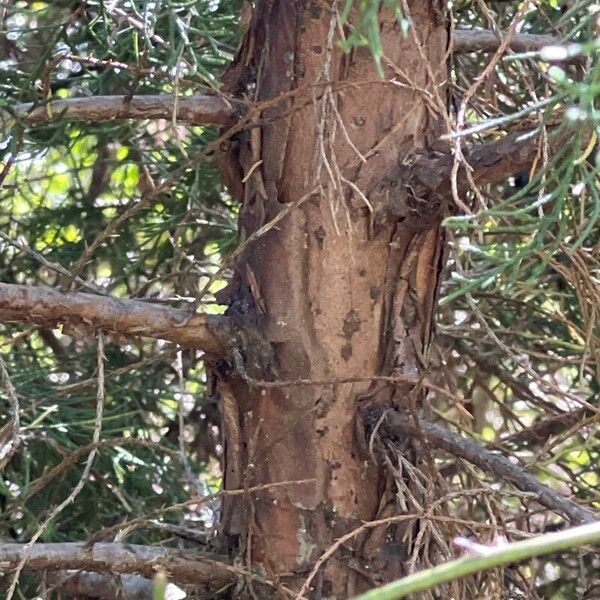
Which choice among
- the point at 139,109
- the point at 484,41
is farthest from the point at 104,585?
the point at 484,41

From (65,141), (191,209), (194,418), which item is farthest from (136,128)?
(194,418)

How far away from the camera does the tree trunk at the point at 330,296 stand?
153 cm

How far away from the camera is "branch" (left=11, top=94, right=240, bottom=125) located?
60.2 inches

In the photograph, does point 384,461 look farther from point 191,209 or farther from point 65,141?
point 65,141

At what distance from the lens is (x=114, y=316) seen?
145 centimetres

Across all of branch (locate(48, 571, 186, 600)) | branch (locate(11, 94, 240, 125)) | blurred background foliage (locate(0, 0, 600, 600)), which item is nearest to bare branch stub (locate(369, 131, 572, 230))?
branch (locate(11, 94, 240, 125))

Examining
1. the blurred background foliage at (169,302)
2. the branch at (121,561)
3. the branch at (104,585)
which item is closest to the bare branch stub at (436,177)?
the blurred background foliage at (169,302)

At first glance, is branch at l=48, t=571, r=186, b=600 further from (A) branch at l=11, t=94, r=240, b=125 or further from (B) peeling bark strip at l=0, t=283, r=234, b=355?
(A) branch at l=11, t=94, r=240, b=125

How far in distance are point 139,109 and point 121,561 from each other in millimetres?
Result: 698

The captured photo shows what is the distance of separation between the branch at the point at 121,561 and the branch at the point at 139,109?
643 mm

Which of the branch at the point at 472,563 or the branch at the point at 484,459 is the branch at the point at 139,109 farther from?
the branch at the point at 472,563

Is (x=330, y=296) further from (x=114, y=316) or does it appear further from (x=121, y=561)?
(x=121, y=561)

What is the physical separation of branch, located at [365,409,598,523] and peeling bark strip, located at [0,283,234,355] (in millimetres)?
274

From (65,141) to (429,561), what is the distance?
4.60ft
